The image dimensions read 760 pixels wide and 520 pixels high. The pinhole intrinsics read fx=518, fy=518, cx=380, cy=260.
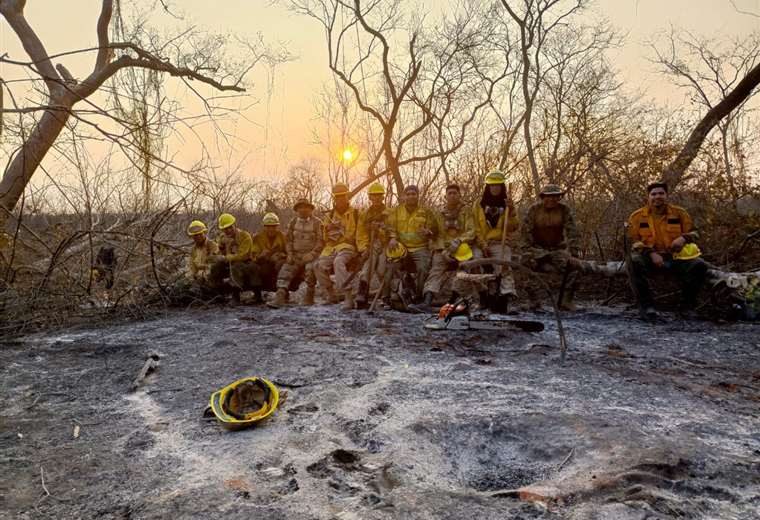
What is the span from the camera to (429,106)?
1590 cm

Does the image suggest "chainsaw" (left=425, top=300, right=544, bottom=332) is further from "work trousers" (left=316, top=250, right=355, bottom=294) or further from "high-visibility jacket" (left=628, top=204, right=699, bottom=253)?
"work trousers" (left=316, top=250, right=355, bottom=294)

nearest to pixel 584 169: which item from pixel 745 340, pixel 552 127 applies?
pixel 552 127

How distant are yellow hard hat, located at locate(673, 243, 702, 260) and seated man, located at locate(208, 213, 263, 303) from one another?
5.98 m

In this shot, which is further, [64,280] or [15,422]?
[64,280]

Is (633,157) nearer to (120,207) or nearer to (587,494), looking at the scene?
(587,494)

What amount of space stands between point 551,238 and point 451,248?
1.38 meters

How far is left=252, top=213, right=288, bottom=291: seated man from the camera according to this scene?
853 centimetres

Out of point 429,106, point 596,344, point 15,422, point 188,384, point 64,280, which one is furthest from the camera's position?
point 429,106

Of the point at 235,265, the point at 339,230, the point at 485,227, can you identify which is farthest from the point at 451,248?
the point at 235,265

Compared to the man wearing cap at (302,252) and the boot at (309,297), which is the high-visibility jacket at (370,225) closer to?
the man wearing cap at (302,252)

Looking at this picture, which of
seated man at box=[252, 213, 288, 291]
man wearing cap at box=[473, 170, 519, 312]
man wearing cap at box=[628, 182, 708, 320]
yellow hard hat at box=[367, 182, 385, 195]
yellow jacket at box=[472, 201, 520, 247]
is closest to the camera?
man wearing cap at box=[628, 182, 708, 320]

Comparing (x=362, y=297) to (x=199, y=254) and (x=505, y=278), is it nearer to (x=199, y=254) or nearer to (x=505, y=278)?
(x=505, y=278)

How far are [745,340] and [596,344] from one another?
1.52 m

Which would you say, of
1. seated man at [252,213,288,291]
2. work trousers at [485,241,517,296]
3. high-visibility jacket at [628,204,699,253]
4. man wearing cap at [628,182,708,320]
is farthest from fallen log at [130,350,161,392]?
high-visibility jacket at [628,204,699,253]
